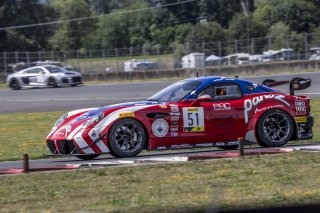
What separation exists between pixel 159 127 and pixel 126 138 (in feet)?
1.95

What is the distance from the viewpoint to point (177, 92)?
43.8 ft

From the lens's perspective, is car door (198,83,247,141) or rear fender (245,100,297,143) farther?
rear fender (245,100,297,143)

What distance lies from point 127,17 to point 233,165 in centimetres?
8144

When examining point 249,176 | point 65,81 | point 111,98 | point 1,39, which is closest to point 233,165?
point 249,176

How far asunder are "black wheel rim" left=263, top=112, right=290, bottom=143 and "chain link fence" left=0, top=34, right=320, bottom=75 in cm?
3078

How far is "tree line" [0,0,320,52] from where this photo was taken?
68.9m

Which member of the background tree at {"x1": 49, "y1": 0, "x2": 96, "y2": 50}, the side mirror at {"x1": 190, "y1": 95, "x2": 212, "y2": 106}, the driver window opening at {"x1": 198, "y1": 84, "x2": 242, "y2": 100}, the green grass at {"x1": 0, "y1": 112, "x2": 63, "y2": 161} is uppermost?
the background tree at {"x1": 49, "y1": 0, "x2": 96, "y2": 50}

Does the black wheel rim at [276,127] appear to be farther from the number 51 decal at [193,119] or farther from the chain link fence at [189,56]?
the chain link fence at [189,56]

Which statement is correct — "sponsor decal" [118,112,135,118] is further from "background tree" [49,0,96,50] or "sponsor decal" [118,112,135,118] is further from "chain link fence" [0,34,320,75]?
"background tree" [49,0,96,50]

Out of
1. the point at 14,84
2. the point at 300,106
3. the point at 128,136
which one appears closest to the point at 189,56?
the point at 14,84

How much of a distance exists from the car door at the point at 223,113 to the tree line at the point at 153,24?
164 ft

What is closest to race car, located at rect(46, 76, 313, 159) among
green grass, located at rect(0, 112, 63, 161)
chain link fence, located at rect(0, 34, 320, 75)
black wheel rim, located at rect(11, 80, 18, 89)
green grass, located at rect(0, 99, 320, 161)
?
green grass, located at rect(0, 99, 320, 161)

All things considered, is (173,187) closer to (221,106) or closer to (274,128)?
(221,106)

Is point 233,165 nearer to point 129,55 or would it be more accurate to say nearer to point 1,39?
point 129,55
